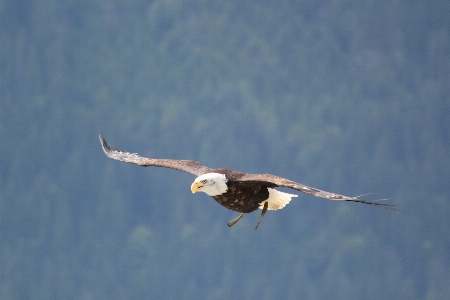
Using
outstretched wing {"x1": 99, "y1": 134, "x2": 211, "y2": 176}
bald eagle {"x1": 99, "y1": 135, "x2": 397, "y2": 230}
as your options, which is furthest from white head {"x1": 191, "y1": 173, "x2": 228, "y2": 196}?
outstretched wing {"x1": 99, "y1": 134, "x2": 211, "y2": 176}

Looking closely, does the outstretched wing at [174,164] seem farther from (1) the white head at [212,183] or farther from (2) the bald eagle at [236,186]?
(1) the white head at [212,183]

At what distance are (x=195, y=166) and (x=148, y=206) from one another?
8.22m

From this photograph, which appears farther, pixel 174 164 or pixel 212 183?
pixel 174 164

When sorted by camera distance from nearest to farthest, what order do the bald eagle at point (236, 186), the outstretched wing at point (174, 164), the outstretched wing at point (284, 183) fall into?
the outstretched wing at point (284, 183)
the bald eagle at point (236, 186)
the outstretched wing at point (174, 164)

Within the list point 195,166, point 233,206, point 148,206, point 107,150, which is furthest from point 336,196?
point 148,206

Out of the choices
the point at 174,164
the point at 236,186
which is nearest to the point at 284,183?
the point at 236,186

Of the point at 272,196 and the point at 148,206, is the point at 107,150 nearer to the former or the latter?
the point at 272,196

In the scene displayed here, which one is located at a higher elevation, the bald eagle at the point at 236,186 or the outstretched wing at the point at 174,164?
the outstretched wing at the point at 174,164

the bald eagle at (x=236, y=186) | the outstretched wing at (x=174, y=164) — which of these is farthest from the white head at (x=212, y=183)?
the outstretched wing at (x=174, y=164)

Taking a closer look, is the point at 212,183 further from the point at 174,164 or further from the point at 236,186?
the point at 174,164

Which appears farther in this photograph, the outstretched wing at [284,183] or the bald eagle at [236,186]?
the bald eagle at [236,186]

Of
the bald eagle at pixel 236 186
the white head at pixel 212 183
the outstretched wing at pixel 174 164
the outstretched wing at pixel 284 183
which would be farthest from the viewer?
the outstretched wing at pixel 174 164

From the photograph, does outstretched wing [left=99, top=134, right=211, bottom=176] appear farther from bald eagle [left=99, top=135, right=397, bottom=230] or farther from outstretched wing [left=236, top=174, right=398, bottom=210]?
outstretched wing [left=236, top=174, right=398, bottom=210]

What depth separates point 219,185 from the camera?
9062 mm
